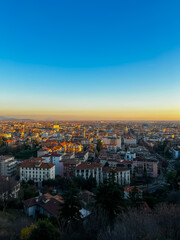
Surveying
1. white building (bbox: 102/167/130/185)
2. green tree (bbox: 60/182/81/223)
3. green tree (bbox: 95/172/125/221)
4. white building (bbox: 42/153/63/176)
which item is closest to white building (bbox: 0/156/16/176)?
white building (bbox: 42/153/63/176)

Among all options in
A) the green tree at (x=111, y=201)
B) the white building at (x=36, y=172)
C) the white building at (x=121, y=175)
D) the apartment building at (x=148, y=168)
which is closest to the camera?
the green tree at (x=111, y=201)

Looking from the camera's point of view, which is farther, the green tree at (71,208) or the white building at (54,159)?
the white building at (54,159)

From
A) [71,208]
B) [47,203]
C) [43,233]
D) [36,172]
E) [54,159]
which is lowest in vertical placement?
[36,172]

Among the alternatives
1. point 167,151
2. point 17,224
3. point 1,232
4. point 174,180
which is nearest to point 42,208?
point 17,224

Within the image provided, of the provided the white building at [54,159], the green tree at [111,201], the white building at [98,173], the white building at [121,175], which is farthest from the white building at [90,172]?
the green tree at [111,201]

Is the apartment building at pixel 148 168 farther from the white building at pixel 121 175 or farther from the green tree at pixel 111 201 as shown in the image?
the green tree at pixel 111 201

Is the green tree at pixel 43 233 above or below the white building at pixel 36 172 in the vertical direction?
above

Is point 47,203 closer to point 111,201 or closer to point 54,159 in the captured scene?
point 111,201

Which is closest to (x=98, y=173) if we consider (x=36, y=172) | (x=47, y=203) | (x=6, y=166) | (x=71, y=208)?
(x=36, y=172)

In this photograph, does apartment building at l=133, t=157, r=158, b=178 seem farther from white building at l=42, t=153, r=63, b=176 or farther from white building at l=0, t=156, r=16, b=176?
white building at l=0, t=156, r=16, b=176

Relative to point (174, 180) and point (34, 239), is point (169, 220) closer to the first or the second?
point (34, 239)

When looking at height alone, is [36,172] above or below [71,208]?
below
